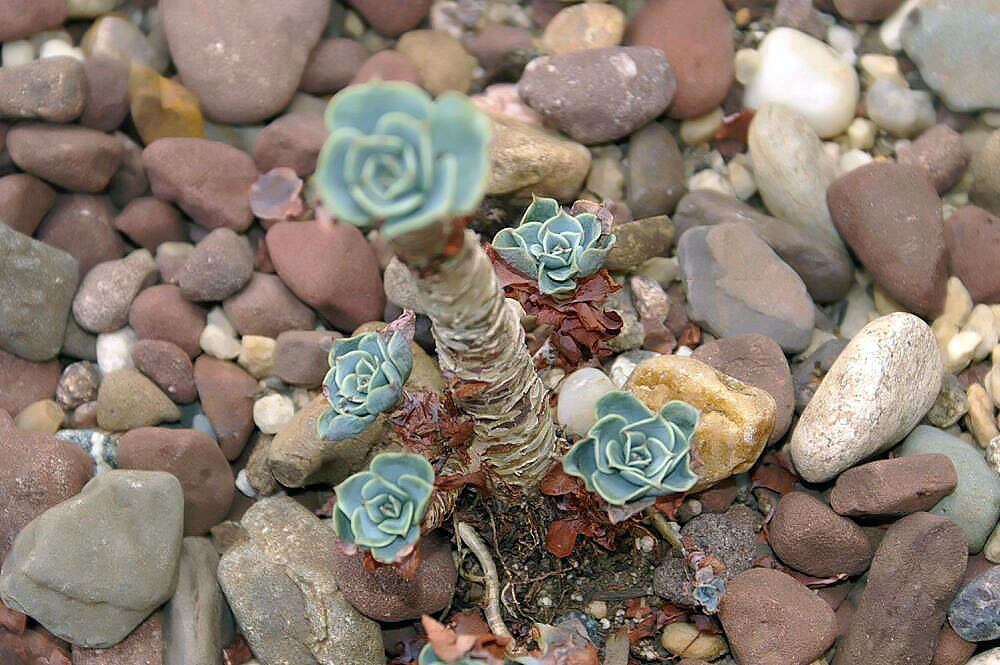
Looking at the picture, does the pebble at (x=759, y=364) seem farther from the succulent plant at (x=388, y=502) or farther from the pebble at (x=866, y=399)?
the succulent plant at (x=388, y=502)

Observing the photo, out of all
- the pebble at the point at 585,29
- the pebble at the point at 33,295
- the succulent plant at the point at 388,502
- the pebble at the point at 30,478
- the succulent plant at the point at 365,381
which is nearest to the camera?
the succulent plant at the point at 388,502

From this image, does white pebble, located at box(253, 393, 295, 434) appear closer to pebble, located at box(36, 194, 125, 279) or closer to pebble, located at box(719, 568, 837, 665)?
pebble, located at box(36, 194, 125, 279)

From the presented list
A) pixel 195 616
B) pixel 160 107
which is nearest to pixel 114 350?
pixel 160 107

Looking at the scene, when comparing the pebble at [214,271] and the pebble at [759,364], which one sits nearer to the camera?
the pebble at [759,364]

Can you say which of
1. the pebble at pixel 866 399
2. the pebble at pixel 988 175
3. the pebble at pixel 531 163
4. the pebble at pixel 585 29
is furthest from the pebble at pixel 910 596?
the pebble at pixel 585 29

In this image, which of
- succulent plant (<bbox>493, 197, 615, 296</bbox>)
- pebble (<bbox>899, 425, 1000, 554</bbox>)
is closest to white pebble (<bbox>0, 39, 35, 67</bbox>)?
succulent plant (<bbox>493, 197, 615, 296</bbox>)

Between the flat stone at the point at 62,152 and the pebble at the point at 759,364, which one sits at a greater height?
the flat stone at the point at 62,152

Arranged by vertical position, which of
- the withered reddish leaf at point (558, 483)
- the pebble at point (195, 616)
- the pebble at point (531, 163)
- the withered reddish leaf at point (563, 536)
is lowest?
the pebble at point (195, 616)

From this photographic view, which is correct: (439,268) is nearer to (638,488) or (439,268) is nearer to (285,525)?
(638,488)
